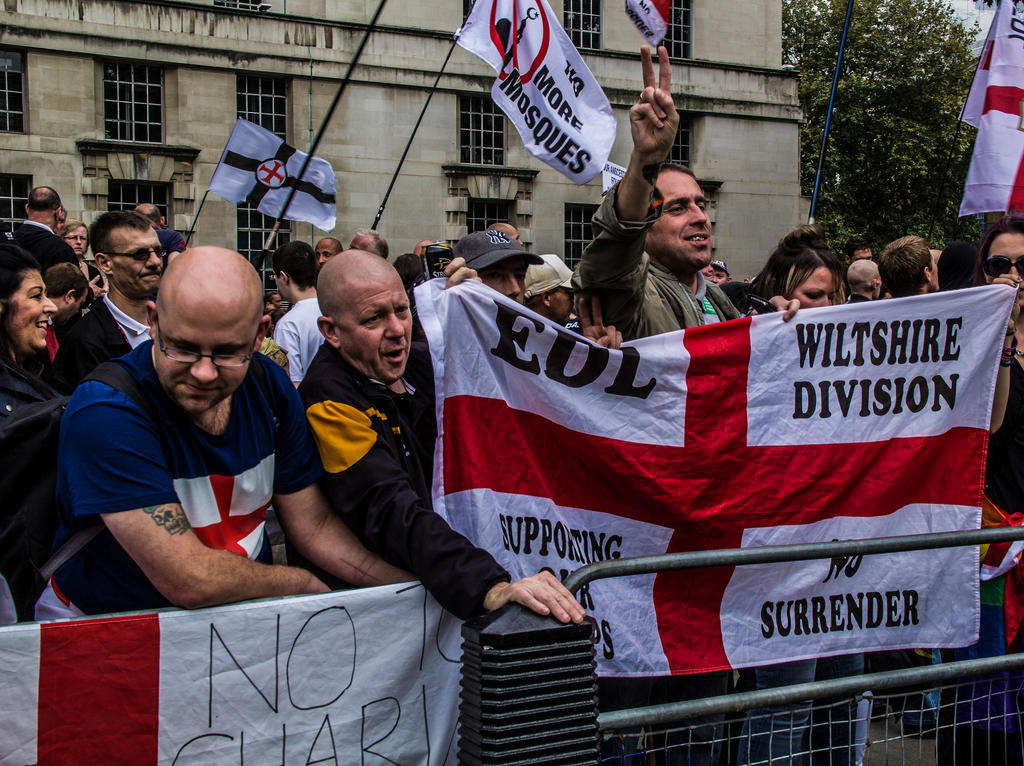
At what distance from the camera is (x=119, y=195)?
22281 millimetres

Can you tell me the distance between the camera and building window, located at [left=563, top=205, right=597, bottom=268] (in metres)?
26.9

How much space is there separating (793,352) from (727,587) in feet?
2.84

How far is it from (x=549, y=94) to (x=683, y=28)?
24.6 metres

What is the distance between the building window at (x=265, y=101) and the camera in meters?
23.2

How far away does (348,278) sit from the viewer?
3168 millimetres

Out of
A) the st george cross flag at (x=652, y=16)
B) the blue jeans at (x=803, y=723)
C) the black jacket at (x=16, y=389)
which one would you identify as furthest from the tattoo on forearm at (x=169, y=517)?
the st george cross flag at (x=652, y=16)

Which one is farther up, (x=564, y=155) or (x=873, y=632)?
(x=564, y=155)

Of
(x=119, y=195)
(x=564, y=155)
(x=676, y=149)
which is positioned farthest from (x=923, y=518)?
(x=676, y=149)

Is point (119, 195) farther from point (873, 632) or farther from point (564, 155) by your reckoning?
point (873, 632)

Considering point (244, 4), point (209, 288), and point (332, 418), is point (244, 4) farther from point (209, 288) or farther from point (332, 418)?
point (209, 288)

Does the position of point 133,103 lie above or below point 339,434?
above

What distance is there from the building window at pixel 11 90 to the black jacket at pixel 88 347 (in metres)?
19.1

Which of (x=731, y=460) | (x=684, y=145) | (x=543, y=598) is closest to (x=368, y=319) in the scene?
(x=543, y=598)

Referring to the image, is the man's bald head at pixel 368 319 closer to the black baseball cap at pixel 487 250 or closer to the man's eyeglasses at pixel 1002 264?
the black baseball cap at pixel 487 250
